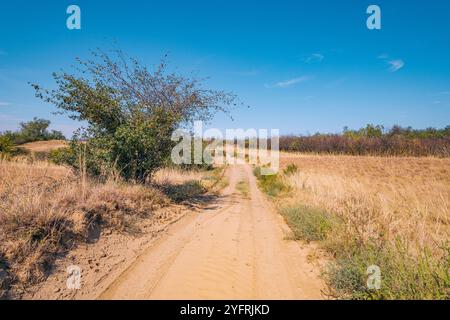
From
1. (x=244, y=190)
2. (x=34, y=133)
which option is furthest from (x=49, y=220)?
(x=34, y=133)

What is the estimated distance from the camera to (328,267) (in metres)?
4.14

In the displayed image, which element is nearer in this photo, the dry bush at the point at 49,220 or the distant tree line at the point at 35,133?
the dry bush at the point at 49,220

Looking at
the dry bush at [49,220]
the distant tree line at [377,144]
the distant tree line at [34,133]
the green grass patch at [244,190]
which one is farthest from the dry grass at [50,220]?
the distant tree line at [34,133]

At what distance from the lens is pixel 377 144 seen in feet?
141

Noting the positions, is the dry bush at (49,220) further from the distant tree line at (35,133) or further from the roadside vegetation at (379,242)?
the distant tree line at (35,133)

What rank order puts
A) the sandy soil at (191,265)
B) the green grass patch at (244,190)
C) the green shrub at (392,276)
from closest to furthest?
the green shrub at (392,276), the sandy soil at (191,265), the green grass patch at (244,190)

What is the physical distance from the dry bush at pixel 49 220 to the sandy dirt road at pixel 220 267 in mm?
1109

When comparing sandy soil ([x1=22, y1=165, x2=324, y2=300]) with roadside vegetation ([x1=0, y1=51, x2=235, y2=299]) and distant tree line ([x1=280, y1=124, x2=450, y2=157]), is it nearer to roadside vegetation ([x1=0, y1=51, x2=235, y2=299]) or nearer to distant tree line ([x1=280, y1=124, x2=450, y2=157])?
roadside vegetation ([x1=0, y1=51, x2=235, y2=299])

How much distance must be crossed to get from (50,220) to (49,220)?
2cm

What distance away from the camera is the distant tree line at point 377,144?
3442 cm

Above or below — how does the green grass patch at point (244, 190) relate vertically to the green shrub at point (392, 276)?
below

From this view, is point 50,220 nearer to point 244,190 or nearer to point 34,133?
point 244,190
